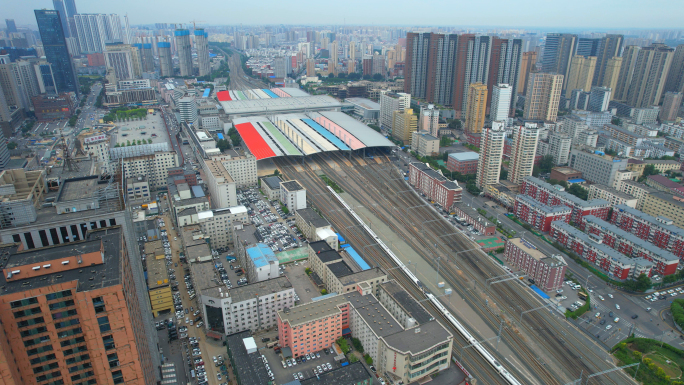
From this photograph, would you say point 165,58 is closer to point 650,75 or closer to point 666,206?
point 650,75

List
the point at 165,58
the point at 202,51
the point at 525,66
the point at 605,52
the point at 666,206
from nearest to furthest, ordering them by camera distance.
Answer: the point at 666,206, the point at 525,66, the point at 605,52, the point at 165,58, the point at 202,51

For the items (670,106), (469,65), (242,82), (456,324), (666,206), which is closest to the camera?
(456,324)

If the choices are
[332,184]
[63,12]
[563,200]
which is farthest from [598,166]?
[63,12]

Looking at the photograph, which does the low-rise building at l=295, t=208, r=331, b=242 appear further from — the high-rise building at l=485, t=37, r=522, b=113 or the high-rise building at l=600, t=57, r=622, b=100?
the high-rise building at l=600, t=57, r=622, b=100

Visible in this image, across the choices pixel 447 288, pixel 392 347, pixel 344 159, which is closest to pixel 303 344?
pixel 392 347

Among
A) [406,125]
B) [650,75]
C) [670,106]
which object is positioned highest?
[650,75]

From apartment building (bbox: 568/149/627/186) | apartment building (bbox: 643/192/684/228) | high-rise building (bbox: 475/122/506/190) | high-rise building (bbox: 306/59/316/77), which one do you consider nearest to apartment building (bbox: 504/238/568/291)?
high-rise building (bbox: 475/122/506/190)

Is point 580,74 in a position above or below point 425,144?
above
